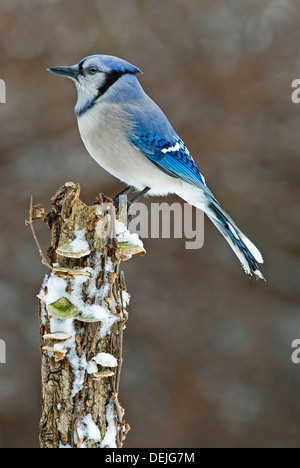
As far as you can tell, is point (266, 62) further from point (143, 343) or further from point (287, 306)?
point (143, 343)

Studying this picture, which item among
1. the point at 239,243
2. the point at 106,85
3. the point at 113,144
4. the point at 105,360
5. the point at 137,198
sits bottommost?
the point at 105,360

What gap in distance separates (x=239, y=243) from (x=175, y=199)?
111 centimetres

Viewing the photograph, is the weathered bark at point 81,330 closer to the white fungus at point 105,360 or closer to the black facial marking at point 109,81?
the white fungus at point 105,360

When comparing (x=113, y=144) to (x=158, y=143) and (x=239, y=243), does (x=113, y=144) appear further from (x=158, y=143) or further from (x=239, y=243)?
(x=239, y=243)

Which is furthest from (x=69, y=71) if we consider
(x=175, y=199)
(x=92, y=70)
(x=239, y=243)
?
(x=175, y=199)

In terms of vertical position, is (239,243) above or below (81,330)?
above

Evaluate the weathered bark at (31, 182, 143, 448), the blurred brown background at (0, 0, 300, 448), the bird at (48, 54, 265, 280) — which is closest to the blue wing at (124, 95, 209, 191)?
the bird at (48, 54, 265, 280)

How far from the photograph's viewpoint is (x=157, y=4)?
2.96 m

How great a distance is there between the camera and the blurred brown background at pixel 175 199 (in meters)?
2.84

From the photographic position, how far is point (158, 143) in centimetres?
175

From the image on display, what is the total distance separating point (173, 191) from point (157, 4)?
1489 millimetres

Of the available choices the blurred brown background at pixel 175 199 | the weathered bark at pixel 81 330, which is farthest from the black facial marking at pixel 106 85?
the blurred brown background at pixel 175 199

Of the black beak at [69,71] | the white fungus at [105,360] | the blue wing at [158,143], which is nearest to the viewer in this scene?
the white fungus at [105,360]
